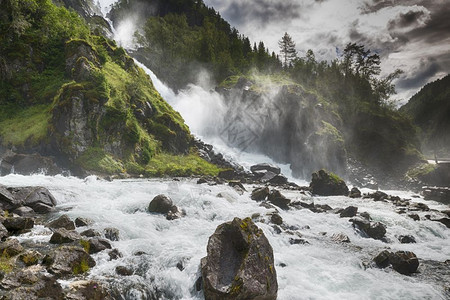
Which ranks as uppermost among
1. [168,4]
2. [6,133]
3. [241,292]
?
[168,4]

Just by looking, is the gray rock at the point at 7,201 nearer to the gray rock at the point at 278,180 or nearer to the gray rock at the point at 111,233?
the gray rock at the point at 111,233

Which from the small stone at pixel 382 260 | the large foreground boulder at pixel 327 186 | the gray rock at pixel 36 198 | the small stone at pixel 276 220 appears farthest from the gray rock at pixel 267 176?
the gray rock at pixel 36 198

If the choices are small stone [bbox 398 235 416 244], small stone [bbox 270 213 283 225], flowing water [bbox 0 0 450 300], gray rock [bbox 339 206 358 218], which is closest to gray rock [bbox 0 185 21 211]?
flowing water [bbox 0 0 450 300]

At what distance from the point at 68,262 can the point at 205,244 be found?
6.34 m

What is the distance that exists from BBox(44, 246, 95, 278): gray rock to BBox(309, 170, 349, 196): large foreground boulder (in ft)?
135

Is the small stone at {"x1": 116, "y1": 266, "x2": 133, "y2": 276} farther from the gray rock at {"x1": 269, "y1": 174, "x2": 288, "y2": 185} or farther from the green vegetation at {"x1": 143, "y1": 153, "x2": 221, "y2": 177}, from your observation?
the gray rock at {"x1": 269, "y1": 174, "x2": 288, "y2": 185}

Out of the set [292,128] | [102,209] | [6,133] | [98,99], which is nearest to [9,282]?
[102,209]

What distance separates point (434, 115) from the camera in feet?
536

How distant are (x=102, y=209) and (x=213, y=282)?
1234cm

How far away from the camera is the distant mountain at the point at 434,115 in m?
148

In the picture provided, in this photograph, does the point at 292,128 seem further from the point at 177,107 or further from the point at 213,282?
the point at 213,282

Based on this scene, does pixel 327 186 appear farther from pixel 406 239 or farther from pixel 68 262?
pixel 68 262

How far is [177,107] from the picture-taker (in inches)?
3452

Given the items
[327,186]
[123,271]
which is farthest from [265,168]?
[123,271]
